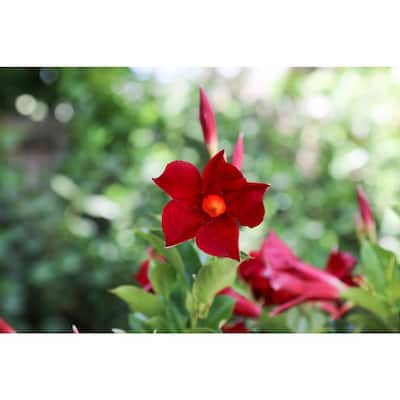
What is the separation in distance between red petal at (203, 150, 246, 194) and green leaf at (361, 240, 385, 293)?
29 cm

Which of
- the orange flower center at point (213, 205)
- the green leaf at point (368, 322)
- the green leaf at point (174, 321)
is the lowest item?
the green leaf at point (368, 322)

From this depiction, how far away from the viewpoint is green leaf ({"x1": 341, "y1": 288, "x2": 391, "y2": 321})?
2.30ft

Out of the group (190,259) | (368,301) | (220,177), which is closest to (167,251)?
(190,259)

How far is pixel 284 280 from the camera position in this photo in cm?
74

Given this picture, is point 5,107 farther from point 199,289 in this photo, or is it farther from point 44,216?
point 199,289

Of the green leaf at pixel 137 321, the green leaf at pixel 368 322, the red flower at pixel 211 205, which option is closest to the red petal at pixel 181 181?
the red flower at pixel 211 205

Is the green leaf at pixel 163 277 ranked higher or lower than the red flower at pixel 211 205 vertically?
lower

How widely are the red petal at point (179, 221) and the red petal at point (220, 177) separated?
0.08ft

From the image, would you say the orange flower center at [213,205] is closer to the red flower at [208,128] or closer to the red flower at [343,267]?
the red flower at [208,128]

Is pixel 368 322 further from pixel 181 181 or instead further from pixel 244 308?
pixel 181 181

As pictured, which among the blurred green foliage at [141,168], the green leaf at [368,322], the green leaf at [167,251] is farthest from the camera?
the blurred green foliage at [141,168]

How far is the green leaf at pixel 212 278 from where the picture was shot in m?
0.55

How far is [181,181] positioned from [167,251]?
132mm

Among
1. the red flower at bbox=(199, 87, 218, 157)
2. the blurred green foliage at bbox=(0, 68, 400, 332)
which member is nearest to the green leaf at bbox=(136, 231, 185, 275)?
the red flower at bbox=(199, 87, 218, 157)
